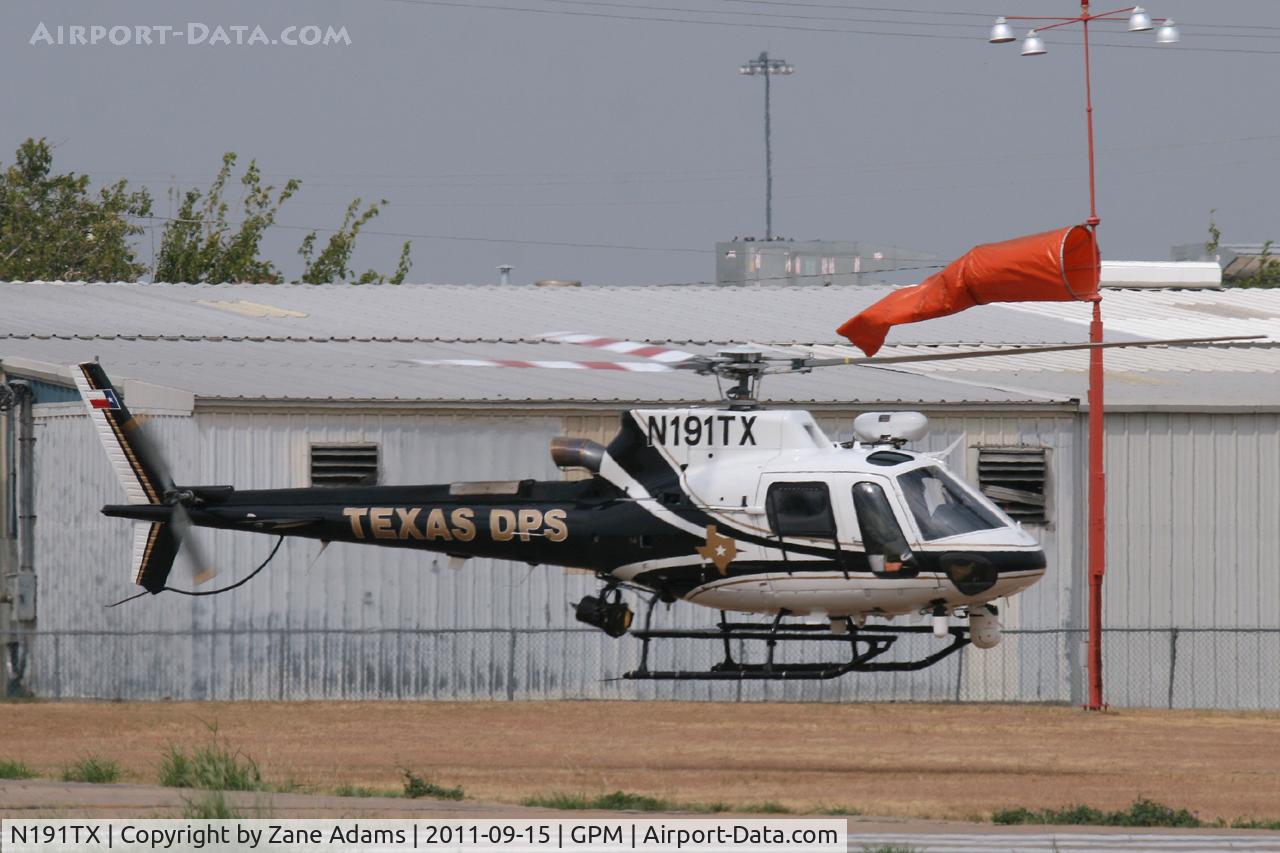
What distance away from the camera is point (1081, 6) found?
28594 mm

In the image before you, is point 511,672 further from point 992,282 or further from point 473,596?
point 992,282

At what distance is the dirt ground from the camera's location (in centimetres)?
2050

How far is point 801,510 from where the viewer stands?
19.5m

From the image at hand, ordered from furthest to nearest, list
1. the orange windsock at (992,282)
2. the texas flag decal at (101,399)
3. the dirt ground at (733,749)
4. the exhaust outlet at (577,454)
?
the orange windsock at (992,282) < the texas flag decal at (101,399) < the dirt ground at (733,749) < the exhaust outlet at (577,454)

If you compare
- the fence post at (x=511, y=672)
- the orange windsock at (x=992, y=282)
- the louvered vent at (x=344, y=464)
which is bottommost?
the fence post at (x=511, y=672)

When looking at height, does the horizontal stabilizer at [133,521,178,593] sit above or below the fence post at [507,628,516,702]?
above

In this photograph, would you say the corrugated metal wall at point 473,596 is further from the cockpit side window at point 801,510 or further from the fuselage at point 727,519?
the cockpit side window at point 801,510

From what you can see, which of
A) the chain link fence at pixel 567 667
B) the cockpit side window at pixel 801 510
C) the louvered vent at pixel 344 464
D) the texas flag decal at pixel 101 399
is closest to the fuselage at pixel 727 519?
the cockpit side window at pixel 801 510

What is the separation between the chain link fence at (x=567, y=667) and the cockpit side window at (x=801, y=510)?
962 centimetres

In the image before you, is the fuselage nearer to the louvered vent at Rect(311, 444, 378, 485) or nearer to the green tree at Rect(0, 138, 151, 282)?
the louvered vent at Rect(311, 444, 378, 485)

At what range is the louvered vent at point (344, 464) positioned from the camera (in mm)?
28984

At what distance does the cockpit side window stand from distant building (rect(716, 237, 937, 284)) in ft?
180

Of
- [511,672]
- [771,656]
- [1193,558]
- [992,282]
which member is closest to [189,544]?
[771,656]

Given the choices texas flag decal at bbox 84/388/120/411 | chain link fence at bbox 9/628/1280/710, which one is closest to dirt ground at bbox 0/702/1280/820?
chain link fence at bbox 9/628/1280/710
